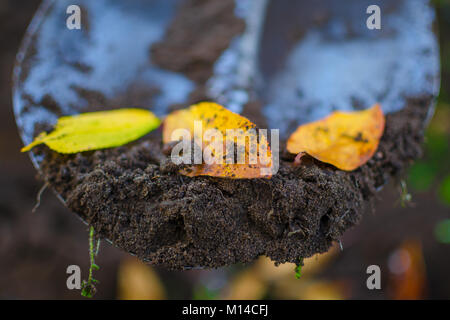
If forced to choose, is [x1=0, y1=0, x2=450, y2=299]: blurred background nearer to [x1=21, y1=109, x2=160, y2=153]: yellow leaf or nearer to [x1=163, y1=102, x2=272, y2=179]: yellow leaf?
[x1=21, y1=109, x2=160, y2=153]: yellow leaf

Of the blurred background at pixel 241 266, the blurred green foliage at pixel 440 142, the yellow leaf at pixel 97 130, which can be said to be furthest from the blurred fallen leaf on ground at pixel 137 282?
the blurred green foliage at pixel 440 142

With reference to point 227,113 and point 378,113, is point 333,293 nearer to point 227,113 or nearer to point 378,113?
point 378,113

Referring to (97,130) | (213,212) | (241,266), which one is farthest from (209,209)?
(241,266)

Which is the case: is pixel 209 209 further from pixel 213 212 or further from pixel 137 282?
pixel 137 282

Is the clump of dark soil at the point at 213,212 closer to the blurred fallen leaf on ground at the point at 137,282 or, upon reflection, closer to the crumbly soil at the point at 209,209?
the crumbly soil at the point at 209,209

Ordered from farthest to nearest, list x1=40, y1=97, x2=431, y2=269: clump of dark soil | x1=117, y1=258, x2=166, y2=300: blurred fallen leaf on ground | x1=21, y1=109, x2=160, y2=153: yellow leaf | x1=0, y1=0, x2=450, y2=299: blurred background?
x1=117, y1=258, x2=166, y2=300: blurred fallen leaf on ground
x1=0, y1=0, x2=450, y2=299: blurred background
x1=21, y1=109, x2=160, y2=153: yellow leaf
x1=40, y1=97, x2=431, y2=269: clump of dark soil

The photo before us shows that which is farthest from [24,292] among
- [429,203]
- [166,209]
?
[429,203]

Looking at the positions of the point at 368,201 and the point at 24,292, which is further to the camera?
the point at 24,292

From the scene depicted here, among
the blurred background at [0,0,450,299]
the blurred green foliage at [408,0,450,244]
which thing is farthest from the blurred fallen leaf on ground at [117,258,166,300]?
the blurred green foliage at [408,0,450,244]
